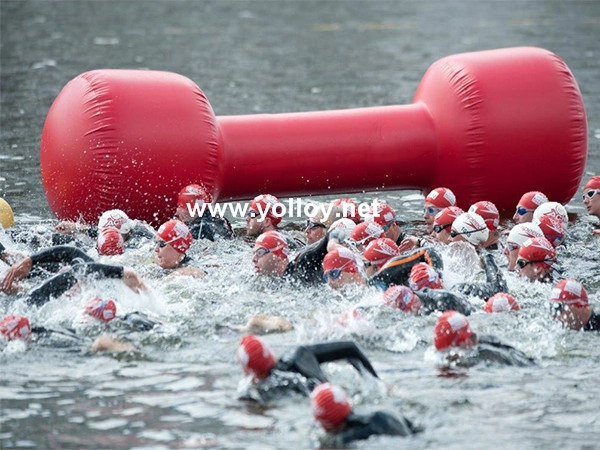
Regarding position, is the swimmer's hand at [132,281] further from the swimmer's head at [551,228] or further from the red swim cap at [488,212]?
the swimmer's head at [551,228]

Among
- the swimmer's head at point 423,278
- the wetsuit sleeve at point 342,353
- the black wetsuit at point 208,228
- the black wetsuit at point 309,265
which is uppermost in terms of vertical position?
the wetsuit sleeve at point 342,353

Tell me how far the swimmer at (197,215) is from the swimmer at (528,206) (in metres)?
3.26

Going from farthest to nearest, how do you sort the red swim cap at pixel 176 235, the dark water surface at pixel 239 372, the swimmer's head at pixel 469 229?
the swimmer's head at pixel 469 229 → the red swim cap at pixel 176 235 → the dark water surface at pixel 239 372

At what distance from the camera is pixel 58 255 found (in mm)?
10922

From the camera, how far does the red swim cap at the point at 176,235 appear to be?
1198 centimetres

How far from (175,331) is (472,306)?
2.60 m

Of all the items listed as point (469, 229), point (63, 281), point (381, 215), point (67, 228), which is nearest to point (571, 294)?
point (469, 229)

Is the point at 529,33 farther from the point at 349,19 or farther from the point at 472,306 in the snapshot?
the point at 472,306

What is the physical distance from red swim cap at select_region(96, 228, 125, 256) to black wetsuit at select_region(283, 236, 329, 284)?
1919mm

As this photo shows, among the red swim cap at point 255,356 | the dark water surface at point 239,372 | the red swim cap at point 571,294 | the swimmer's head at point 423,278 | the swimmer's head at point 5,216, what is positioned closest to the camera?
the dark water surface at point 239,372

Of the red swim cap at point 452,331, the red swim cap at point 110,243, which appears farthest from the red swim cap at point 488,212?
the red swim cap at point 110,243

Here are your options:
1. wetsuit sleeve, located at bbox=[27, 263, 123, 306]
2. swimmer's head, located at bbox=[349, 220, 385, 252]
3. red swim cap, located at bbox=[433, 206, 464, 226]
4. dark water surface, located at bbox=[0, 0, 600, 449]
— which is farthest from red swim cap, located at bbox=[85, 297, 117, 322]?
red swim cap, located at bbox=[433, 206, 464, 226]

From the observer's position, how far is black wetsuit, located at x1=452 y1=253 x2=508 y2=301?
10.8 meters

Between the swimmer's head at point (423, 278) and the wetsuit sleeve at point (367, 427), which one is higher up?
the wetsuit sleeve at point (367, 427)
